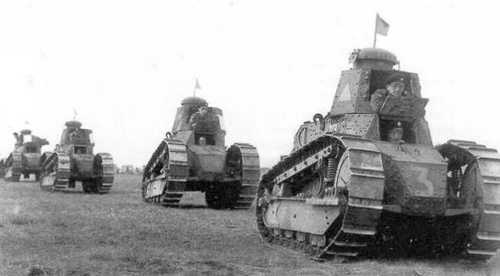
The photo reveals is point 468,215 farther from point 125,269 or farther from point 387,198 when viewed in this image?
point 125,269

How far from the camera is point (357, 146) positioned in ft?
31.3

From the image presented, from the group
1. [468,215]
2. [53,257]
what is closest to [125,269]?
[53,257]

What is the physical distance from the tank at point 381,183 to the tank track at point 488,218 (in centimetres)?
2

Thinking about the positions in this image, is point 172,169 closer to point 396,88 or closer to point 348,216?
point 396,88

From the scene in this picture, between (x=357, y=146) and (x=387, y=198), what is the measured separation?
1146 millimetres

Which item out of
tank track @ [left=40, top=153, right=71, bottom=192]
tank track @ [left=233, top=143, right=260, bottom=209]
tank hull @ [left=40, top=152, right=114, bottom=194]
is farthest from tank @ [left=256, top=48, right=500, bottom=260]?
tank track @ [left=40, top=153, right=71, bottom=192]

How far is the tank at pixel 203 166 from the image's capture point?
19.1 m

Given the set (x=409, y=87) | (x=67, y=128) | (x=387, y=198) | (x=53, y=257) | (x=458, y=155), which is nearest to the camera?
(x=53, y=257)

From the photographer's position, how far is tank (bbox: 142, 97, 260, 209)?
19125 millimetres

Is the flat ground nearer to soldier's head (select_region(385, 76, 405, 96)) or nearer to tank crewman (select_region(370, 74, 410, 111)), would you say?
tank crewman (select_region(370, 74, 410, 111))

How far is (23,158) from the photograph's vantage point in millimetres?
35562

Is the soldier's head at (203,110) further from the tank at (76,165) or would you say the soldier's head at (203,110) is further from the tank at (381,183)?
the tank at (381,183)

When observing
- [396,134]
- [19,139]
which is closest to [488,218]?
[396,134]

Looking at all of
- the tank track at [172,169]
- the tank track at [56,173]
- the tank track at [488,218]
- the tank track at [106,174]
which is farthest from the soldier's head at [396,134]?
the tank track at [56,173]
